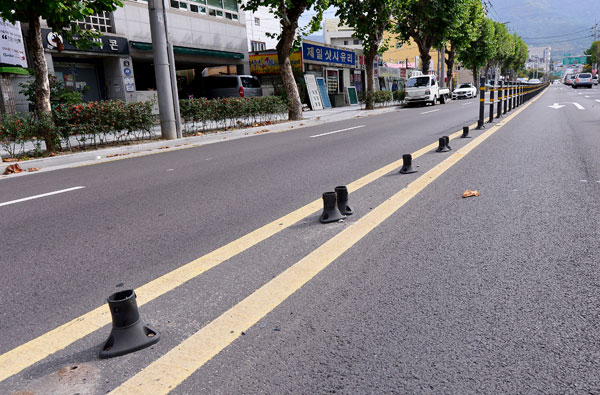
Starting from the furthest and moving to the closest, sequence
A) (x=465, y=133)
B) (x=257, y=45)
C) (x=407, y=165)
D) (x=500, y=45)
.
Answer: (x=500, y=45) < (x=257, y=45) < (x=465, y=133) < (x=407, y=165)

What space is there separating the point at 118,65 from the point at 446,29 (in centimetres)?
2768

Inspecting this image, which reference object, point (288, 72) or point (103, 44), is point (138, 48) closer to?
point (103, 44)

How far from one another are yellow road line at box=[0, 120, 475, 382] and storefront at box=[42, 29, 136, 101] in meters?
16.6

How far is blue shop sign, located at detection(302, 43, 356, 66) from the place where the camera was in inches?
1109

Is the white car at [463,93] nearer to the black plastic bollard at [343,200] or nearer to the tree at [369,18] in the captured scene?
the tree at [369,18]

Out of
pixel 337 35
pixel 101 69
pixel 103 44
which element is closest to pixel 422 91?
pixel 101 69

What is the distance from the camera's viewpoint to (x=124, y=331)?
2141mm

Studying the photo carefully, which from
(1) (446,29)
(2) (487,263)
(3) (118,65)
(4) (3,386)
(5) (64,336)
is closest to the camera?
(4) (3,386)

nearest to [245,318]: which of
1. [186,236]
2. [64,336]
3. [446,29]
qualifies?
[64,336]

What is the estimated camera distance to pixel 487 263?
2965 mm

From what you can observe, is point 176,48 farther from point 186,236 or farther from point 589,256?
point 589,256

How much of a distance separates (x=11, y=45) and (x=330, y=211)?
15436 mm

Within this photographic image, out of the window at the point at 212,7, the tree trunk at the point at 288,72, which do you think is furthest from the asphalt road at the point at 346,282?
the window at the point at 212,7

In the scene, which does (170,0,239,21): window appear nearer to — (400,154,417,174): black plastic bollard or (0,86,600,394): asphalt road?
(0,86,600,394): asphalt road
